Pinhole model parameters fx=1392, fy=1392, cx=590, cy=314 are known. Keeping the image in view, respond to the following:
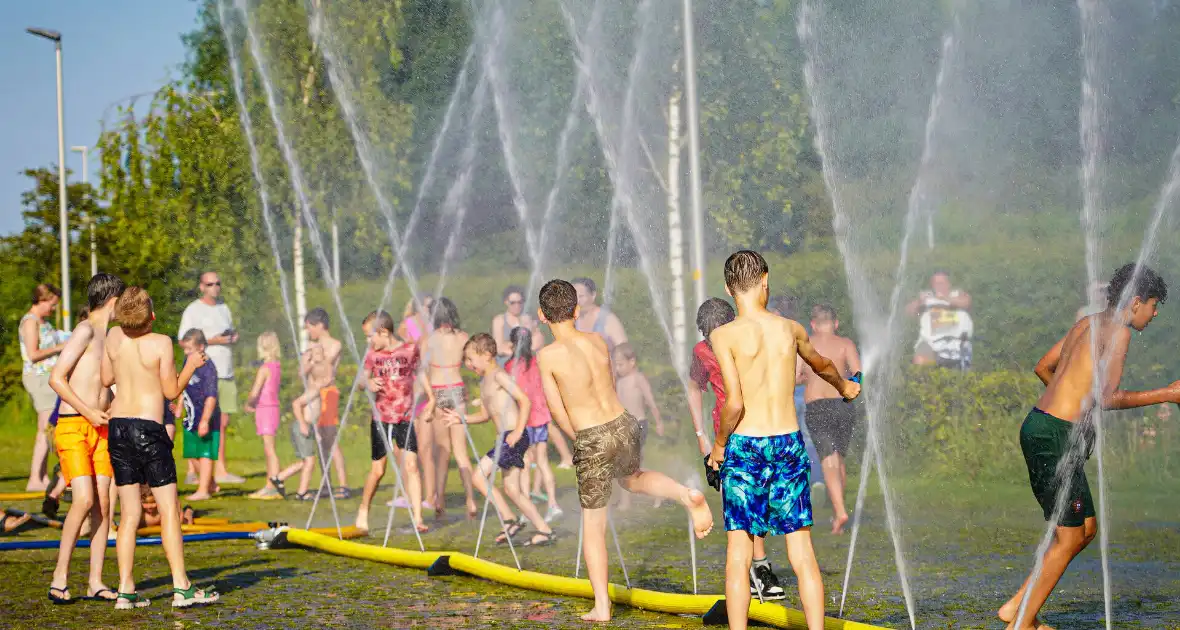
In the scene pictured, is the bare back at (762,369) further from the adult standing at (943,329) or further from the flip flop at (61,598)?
the adult standing at (943,329)

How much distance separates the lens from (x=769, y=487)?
542 centimetres

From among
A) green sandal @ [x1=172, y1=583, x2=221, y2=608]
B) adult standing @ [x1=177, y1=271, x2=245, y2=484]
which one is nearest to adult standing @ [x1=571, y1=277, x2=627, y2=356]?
adult standing @ [x1=177, y1=271, x2=245, y2=484]

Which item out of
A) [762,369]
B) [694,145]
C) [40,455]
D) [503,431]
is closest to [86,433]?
[503,431]

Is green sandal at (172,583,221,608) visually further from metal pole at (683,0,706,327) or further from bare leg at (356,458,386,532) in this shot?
metal pole at (683,0,706,327)

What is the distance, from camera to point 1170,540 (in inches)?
348

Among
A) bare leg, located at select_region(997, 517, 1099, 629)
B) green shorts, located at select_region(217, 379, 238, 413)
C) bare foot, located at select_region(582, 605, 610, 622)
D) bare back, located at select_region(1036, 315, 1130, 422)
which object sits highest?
green shorts, located at select_region(217, 379, 238, 413)

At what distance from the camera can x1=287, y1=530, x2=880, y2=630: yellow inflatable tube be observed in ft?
19.9

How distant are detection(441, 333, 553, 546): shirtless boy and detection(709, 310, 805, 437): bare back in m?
3.06

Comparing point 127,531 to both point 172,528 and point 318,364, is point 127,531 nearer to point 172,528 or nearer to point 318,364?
point 172,528

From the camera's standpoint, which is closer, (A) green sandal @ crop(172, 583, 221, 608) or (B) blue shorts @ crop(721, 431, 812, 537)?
(B) blue shorts @ crop(721, 431, 812, 537)

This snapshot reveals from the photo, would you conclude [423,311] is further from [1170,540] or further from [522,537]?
[1170,540]

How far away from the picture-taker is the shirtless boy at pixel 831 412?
9648 mm

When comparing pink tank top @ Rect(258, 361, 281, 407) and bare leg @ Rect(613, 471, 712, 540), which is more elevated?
pink tank top @ Rect(258, 361, 281, 407)

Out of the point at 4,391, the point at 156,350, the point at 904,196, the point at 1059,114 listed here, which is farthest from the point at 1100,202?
the point at 4,391
